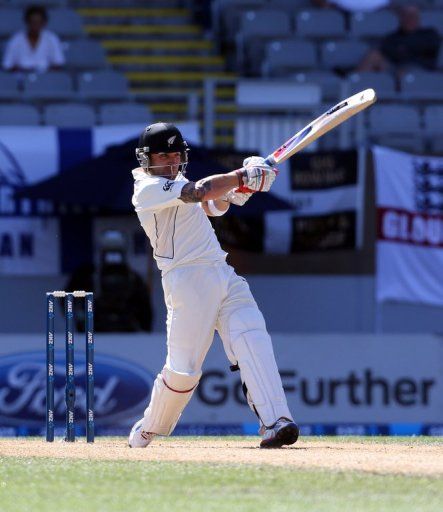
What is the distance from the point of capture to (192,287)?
802 centimetres

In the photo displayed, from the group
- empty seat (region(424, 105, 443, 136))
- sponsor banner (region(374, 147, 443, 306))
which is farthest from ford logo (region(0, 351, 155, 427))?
empty seat (region(424, 105, 443, 136))

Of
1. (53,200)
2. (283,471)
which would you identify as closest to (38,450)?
(283,471)

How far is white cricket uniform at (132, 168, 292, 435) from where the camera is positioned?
7.98m

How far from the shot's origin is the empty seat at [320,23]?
17.3 metres

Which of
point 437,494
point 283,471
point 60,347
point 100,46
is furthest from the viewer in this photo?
point 100,46

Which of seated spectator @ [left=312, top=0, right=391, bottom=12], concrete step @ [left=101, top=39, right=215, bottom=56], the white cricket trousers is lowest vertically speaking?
the white cricket trousers

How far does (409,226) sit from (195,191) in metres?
7.68

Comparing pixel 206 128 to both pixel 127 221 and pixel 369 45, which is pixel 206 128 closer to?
pixel 127 221

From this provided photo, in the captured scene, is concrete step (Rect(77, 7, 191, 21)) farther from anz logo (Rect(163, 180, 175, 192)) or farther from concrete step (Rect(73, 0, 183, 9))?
anz logo (Rect(163, 180, 175, 192))

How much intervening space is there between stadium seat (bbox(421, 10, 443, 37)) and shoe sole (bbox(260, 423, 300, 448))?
10698 mm

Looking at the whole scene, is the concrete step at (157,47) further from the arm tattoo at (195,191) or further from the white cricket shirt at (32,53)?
the arm tattoo at (195,191)

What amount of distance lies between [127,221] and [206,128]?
1.24m

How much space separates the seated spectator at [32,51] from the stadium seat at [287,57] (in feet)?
7.66

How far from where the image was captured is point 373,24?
17.5 metres
